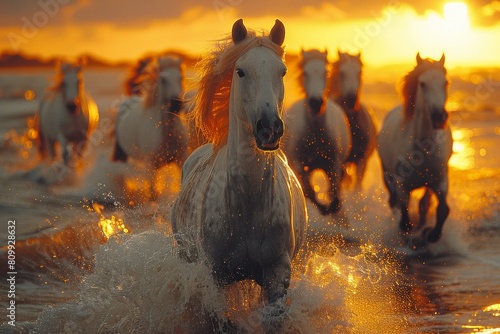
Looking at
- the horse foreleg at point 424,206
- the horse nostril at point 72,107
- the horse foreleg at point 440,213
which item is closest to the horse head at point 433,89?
the horse foreleg at point 440,213

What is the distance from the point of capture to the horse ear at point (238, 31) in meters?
5.20

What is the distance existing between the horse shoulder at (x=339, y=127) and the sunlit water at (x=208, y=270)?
823mm

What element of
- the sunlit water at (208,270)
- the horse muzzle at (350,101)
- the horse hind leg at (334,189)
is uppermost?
the horse muzzle at (350,101)

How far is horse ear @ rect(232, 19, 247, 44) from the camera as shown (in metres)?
5.20

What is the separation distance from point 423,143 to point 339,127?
1.66 meters

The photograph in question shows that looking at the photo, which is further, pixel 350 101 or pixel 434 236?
pixel 350 101

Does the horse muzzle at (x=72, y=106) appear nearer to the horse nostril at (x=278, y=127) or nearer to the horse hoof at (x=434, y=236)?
the horse hoof at (x=434, y=236)

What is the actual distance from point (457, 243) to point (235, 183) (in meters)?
4.70

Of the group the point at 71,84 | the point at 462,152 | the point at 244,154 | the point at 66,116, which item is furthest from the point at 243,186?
the point at 462,152

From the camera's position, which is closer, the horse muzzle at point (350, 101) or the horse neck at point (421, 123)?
the horse neck at point (421, 123)

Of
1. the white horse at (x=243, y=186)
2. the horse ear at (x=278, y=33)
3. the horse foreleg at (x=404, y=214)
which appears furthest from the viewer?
the horse foreleg at (x=404, y=214)

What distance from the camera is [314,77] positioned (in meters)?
9.90

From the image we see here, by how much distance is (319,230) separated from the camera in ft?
32.3

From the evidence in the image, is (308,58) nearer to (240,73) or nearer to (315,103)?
(315,103)
